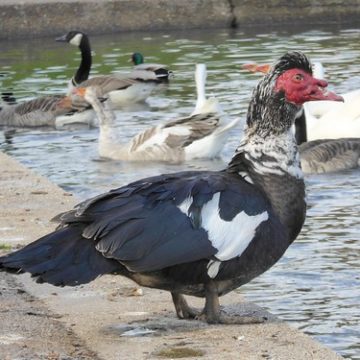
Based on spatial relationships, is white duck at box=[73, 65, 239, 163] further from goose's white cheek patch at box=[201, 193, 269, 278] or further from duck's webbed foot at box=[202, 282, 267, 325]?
goose's white cheek patch at box=[201, 193, 269, 278]

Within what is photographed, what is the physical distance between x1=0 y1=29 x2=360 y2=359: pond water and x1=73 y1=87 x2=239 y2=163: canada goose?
125 millimetres

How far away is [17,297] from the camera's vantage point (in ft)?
22.1

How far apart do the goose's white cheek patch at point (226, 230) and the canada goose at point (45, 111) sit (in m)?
10.1

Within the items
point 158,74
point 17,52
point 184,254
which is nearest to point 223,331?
point 184,254

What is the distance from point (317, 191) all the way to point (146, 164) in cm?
241

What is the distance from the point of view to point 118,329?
613cm

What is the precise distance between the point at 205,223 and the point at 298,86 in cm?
91

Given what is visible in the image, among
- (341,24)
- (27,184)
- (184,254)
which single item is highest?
(184,254)

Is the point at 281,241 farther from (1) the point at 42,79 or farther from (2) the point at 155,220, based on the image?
(1) the point at 42,79

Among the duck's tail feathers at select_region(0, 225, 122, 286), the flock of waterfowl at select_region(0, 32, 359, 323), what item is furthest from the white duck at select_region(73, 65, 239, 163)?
the duck's tail feathers at select_region(0, 225, 122, 286)

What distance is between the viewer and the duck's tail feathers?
5.80 m

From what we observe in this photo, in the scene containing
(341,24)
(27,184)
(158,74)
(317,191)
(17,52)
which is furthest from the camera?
(341,24)

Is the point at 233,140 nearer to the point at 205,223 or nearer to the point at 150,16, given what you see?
the point at 205,223

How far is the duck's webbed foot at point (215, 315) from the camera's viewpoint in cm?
621
